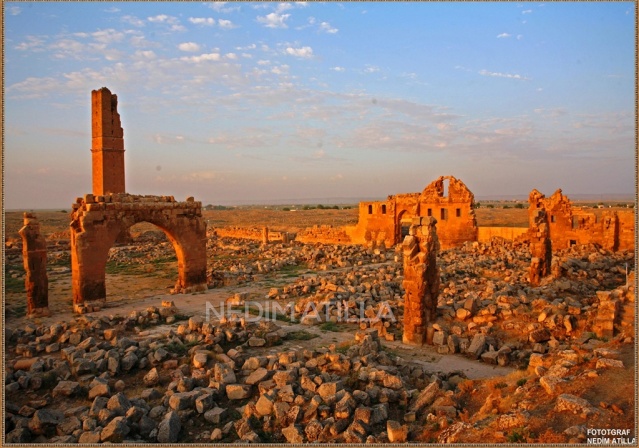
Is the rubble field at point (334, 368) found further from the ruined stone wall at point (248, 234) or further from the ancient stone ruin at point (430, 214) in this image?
the ruined stone wall at point (248, 234)

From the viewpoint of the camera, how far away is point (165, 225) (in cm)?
1608

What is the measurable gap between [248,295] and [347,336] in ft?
19.3

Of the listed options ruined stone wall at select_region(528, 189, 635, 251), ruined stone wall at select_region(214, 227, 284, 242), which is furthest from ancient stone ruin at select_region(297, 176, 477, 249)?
ruined stone wall at select_region(214, 227, 284, 242)

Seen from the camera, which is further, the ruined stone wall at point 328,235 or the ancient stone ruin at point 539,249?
the ruined stone wall at point 328,235

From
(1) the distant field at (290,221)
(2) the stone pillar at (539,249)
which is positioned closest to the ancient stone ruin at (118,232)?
(2) the stone pillar at (539,249)

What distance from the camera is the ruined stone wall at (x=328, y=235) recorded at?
3209cm

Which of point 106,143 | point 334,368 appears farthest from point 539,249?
point 106,143

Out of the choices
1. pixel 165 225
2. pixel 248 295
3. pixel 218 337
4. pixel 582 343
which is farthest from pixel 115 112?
pixel 582 343

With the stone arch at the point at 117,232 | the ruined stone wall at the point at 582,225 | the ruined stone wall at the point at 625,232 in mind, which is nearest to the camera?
the stone arch at the point at 117,232

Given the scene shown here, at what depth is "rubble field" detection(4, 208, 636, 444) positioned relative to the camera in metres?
5.67

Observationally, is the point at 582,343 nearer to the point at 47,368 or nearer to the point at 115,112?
the point at 47,368

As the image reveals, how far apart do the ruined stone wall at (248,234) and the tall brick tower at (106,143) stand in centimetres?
1119

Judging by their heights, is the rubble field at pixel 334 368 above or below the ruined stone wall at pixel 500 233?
below

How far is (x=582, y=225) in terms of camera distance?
2348cm
